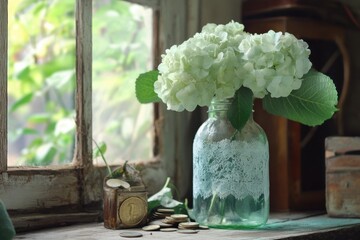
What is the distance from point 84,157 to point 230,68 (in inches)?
16.6

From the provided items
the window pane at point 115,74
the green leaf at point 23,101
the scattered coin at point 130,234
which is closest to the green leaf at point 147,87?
the scattered coin at point 130,234

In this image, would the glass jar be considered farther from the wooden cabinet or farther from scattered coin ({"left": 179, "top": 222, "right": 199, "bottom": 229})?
the wooden cabinet

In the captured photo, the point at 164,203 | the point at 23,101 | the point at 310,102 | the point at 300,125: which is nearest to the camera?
the point at 310,102

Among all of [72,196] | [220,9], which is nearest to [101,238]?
[72,196]

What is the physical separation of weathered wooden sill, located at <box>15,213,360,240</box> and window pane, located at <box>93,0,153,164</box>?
37.1 inches

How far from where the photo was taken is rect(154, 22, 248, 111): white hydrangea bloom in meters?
1.30

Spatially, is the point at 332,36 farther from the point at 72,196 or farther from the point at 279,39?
the point at 72,196

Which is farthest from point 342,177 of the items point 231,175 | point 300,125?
point 231,175

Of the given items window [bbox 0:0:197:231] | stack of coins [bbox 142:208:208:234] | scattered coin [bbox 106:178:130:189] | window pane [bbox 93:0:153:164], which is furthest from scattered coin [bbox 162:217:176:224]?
window pane [bbox 93:0:153:164]

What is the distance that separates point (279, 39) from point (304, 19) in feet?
1.43

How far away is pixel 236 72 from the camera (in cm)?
131

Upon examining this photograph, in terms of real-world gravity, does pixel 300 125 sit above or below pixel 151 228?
above

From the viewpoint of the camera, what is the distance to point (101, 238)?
1.23 metres

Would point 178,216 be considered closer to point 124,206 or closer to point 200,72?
point 124,206
